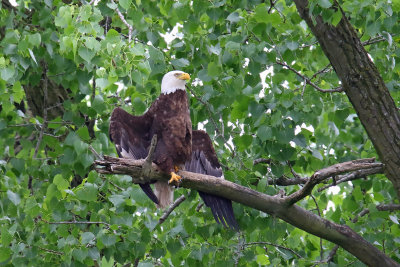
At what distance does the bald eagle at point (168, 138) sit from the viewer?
456 centimetres

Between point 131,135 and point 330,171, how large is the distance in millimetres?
1506

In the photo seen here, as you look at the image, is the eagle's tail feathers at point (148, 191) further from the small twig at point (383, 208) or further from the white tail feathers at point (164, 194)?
the small twig at point (383, 208)

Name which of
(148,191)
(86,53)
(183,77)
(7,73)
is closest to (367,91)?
(183,77)

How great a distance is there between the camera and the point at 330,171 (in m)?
3.82

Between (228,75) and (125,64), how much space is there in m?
0.76

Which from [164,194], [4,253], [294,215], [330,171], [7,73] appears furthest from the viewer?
[164,194]

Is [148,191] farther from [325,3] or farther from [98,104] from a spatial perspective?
[325,3]

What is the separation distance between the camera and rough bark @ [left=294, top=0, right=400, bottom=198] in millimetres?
4000

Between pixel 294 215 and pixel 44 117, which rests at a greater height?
pixel 44 117

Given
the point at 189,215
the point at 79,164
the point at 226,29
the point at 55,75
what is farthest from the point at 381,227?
the point at 55,75

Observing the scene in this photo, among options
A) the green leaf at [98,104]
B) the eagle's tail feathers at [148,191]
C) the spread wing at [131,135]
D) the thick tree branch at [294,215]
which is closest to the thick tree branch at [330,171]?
the thick tree branch at [294,215]

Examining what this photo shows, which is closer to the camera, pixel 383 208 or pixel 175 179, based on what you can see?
pixel 175 179

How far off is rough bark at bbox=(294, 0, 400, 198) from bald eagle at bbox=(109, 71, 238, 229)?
1.07 meters

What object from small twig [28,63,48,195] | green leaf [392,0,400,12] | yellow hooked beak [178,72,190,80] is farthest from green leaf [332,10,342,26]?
small twig [28,63,48,195]
